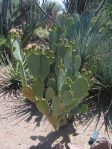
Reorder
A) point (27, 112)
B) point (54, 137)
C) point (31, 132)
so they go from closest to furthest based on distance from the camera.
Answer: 1. point (54, 137)
2. point (31, 132)
3. point (27, 112)

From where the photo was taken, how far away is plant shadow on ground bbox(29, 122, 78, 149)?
16.2 ft

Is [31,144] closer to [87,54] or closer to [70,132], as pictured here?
[70,132]

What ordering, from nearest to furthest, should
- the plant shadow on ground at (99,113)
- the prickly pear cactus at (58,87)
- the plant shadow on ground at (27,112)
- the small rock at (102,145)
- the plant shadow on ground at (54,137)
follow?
the small rock at (102,145), the prickly pear cactus at (58,87), the plant shadow on ground at (54,137), the plant shadow on ground at (99,113), the plant shadow on ground at (27,112)

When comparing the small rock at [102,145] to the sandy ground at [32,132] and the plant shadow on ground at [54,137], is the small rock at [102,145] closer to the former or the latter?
the sandy ground at [32,132]

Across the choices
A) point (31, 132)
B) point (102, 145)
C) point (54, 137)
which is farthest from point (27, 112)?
point (102, 145)

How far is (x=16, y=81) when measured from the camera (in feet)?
23.2

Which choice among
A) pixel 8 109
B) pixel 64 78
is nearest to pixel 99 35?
pixel 8 109

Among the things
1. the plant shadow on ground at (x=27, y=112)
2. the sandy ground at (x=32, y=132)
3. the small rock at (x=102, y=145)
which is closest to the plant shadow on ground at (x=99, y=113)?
the sandy ground at (x=32, y=132)

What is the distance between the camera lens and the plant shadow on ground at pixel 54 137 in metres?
4.94

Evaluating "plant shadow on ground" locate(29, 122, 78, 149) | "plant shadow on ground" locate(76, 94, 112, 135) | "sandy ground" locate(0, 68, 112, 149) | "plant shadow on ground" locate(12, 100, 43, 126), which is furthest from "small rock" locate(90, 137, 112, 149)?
"plant shadow on ground" locate(12, 100, 43, 126)

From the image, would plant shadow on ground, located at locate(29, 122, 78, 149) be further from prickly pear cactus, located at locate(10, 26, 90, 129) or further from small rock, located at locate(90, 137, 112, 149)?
small rock, located at locate(90, 137, 112, 149)

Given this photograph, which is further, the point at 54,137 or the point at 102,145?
the point at 54,137

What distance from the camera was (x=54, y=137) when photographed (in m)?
5.13

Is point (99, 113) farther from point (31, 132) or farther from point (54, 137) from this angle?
point (31, 132)
